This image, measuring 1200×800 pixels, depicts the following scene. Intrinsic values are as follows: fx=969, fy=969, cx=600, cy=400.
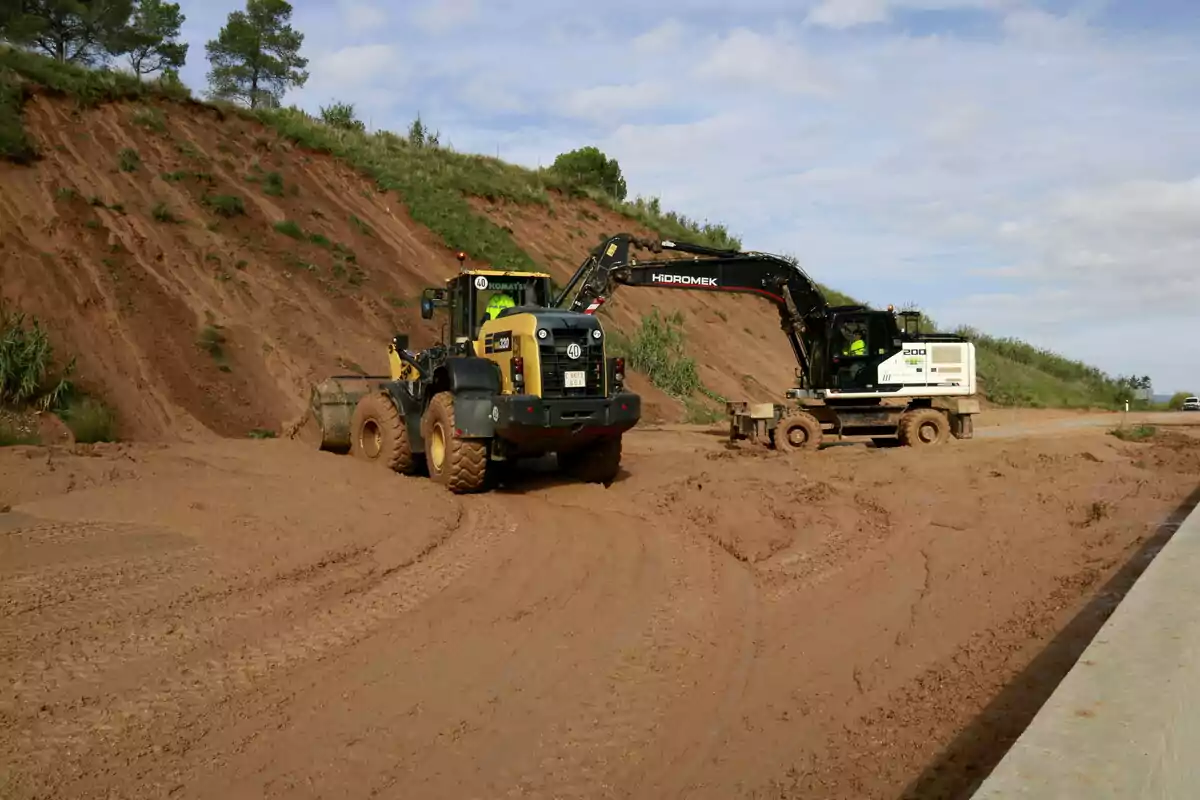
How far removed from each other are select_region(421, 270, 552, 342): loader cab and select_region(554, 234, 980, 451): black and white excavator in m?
4.21

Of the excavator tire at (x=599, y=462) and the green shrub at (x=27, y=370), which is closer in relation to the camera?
the excavator tire at (x=599, y=462)

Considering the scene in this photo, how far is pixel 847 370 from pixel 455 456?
30.9ft

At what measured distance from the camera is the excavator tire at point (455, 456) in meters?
11.6

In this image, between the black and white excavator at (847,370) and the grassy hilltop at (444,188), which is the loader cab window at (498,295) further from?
the grassy hilltop at (444,188)

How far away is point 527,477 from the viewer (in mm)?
13508

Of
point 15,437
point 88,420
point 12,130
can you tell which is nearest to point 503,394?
point 15,437

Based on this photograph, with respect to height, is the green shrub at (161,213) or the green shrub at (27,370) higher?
the green shrub at (161,213)

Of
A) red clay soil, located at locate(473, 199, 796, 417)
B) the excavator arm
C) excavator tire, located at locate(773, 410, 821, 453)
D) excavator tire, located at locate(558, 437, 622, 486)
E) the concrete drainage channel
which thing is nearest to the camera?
the concrete drainage channel

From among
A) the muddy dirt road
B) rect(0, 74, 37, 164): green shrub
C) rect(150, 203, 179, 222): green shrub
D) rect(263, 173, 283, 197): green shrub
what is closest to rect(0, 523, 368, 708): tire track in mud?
the muddy dirt road

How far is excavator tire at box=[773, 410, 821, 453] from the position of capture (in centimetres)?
1781

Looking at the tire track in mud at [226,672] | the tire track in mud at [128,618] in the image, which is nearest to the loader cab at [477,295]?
the tire track in mud at [226,672]

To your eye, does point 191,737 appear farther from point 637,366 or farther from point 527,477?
point 637,366

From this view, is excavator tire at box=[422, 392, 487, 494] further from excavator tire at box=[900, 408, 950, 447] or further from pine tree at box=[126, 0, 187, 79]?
pine tree at box=[126, 0, 187, 79]

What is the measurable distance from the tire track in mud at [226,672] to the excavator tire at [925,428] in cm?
1206
